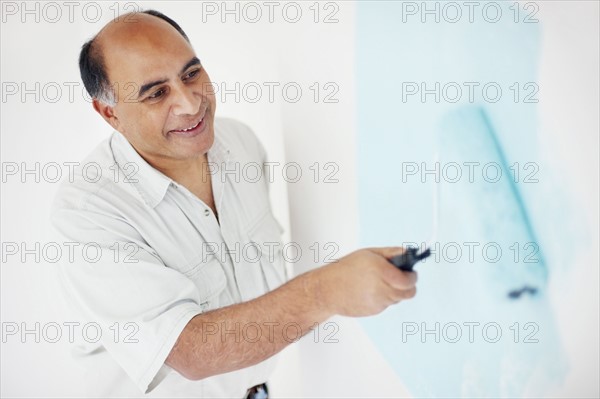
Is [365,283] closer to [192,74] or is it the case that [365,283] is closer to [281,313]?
[281,313]

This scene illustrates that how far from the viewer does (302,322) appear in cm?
94

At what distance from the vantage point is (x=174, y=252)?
1.10 meters

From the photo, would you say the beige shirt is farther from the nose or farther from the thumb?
the thumb

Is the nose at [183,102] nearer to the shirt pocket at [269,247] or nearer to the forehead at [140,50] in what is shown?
the forehead at [140,50]

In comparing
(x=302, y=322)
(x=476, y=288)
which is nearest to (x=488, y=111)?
(x=476, y=288)

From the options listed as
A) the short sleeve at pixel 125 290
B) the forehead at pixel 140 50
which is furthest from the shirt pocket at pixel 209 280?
the forehead at pixel 140 50

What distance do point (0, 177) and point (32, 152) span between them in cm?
9

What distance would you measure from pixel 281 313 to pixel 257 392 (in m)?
0.43

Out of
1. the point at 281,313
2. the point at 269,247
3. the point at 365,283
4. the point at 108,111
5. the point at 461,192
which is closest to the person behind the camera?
the point at 365,283

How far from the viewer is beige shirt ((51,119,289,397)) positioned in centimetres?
98

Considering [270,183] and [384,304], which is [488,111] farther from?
[270,183]

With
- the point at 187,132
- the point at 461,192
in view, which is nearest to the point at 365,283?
the point at 461,192

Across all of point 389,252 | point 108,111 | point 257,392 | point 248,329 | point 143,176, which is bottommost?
point 257,392

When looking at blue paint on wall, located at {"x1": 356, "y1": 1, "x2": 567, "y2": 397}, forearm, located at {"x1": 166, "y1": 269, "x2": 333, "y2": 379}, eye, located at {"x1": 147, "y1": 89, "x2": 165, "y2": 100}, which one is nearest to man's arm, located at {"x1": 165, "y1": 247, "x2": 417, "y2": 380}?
forearm, located at {"x1": 166, "y1": 269, "x2": 333, "y2": 379}
